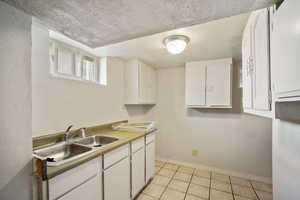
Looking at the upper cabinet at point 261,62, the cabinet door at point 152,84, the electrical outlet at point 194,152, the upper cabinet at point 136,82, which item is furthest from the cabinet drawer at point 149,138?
the upper cabinet at point 261,62

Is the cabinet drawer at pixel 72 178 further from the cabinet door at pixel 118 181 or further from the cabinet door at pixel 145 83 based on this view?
the cabinet door at pixel 145 83

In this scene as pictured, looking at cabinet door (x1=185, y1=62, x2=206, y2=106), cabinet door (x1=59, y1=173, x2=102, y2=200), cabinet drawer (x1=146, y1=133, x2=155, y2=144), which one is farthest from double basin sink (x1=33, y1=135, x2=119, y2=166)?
cabinet door (x1=185, y1=62, x2=206, y2=106)

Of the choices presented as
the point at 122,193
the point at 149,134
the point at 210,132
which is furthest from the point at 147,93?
the point at 122,193

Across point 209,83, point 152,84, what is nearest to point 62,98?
point 152,84

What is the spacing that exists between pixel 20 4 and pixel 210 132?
3.06 metres

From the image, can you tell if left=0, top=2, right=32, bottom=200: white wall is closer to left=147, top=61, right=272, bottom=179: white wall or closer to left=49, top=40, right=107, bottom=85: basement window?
left=49, top=40, right=107, bottom=85: basement window

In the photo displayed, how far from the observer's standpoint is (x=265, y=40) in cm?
81

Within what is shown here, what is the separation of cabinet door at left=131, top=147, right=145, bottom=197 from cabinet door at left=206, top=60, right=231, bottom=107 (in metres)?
1.57

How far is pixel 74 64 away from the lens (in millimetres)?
1900

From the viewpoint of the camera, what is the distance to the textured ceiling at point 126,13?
26.4 inches

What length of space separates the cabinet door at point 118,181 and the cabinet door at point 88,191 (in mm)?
87

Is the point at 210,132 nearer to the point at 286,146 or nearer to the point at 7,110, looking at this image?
the point at 286,146

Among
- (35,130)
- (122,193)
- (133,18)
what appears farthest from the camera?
(122,193)

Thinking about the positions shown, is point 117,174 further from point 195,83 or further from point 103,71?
point 195,83
